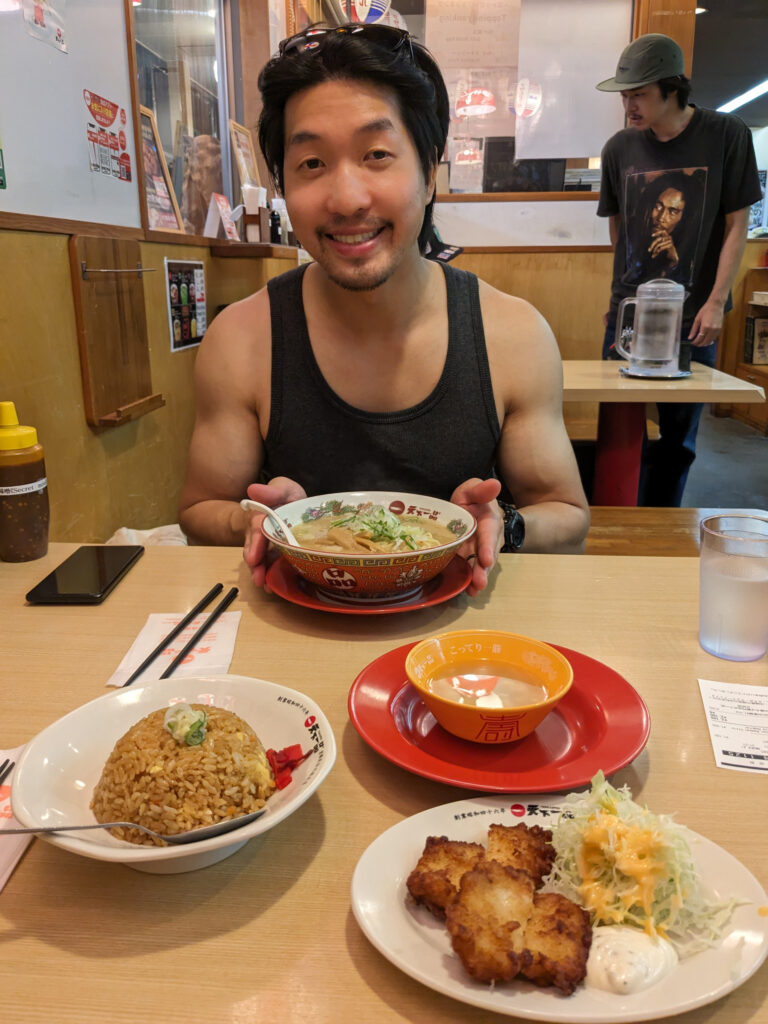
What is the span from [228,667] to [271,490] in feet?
1.51

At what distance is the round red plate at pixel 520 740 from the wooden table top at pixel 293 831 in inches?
1.4

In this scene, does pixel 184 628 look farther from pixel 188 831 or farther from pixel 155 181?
pixel 155 181

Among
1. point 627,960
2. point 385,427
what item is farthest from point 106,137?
point 627,960

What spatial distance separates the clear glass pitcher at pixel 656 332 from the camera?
9.66ft

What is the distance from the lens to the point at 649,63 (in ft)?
10.6

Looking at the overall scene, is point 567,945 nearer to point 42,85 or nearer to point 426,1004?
point 426,1004

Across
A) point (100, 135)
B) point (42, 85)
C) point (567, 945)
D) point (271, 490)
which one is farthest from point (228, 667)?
point (100, 135)

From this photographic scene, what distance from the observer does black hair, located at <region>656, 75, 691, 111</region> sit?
329 centimetres

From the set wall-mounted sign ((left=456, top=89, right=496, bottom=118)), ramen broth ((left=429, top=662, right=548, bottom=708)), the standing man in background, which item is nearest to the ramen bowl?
ramen broth ((left=429, top=662, right=548, bottom=708))

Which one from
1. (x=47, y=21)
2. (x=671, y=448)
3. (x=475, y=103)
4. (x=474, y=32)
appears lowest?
(x=671, y=448)

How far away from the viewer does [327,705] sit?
893mm

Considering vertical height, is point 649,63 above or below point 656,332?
above

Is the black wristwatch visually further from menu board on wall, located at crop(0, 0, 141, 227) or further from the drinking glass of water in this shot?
menu board on wall, located at crop(0, 0, 141, 227)

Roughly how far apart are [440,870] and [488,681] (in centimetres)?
32
